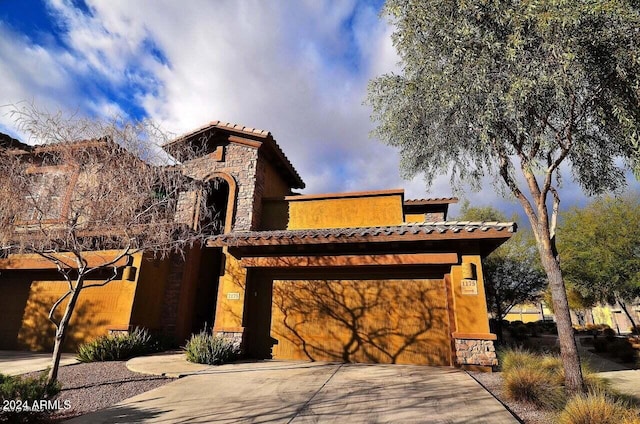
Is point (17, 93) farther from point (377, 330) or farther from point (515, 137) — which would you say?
point (515, 137)

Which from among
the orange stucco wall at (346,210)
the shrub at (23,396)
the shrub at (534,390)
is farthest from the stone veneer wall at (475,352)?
the shrub at (23,396)

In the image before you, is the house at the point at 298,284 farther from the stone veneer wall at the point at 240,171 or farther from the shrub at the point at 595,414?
the shrub at the point at 595,414

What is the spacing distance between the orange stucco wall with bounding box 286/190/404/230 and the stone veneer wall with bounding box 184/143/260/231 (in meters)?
1.54

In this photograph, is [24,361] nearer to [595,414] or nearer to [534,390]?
[534,390]

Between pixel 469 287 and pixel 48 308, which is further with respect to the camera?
pixel 48 308

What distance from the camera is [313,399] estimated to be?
545cm

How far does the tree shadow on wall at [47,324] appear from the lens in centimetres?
1056

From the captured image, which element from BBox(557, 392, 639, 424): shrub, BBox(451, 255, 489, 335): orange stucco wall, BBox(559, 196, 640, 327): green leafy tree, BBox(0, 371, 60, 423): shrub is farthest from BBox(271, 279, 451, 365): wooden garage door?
BBox(559, 196, 640, 327): green leafy tree

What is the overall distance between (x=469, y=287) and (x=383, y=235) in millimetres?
2646

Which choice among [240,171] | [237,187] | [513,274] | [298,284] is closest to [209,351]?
[298,284]

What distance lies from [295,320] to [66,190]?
22.3 feet

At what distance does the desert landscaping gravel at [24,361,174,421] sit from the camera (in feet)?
17.7

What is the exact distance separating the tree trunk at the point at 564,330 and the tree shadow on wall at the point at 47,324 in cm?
1248

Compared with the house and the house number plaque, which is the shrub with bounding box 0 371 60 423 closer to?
the house
